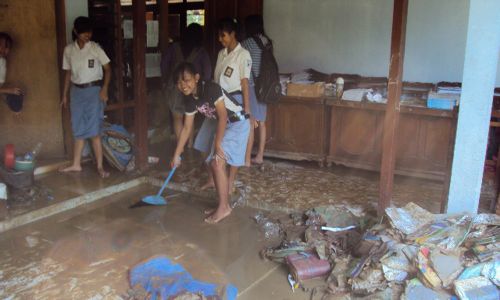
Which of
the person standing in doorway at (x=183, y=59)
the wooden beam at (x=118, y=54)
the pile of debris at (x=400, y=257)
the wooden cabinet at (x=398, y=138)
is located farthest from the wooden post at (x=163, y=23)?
the pile of debris at (x=400, y=257)

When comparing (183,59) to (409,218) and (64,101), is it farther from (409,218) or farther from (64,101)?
(409,218)

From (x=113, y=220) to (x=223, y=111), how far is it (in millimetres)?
1488

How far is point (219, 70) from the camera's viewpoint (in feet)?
15.4

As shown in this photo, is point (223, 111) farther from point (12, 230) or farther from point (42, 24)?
point (42, 24)

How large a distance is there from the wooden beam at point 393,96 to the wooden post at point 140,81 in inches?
110

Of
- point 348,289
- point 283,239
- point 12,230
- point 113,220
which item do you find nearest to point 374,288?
point 348,289

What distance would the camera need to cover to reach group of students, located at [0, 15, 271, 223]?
13.6 feet

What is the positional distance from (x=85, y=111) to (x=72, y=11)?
51.9 inches

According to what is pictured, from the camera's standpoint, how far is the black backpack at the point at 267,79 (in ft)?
17.7

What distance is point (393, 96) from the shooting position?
4.04 m

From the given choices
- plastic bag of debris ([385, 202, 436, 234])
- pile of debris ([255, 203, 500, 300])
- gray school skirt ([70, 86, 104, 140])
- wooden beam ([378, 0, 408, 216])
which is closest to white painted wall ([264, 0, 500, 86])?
wooden beam ([378, 0, 408, 216])

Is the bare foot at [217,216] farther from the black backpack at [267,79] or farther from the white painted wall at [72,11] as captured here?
the white painted wall at [72,11]

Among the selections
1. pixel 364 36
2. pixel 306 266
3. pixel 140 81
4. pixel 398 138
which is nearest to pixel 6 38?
pixel 140 81

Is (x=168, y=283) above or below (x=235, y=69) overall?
below
